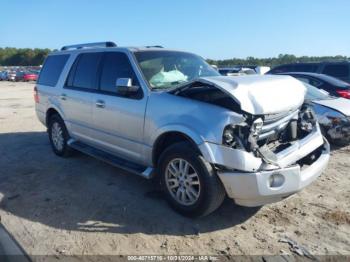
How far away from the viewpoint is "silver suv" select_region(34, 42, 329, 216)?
3.49 metres

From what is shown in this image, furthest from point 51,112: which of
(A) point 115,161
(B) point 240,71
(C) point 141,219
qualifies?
(B) point 240,71

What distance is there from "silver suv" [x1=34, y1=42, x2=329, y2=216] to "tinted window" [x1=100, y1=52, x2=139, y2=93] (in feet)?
0.05

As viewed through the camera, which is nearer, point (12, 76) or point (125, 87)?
point (125, 87)

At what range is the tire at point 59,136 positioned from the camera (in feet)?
20.8

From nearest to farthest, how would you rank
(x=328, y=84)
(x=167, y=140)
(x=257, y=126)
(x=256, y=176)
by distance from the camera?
(x=256, y=176)
(x=257, y=126)
(x=167, y=140)
(x=328, y=84)

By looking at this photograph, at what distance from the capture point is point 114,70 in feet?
16.4

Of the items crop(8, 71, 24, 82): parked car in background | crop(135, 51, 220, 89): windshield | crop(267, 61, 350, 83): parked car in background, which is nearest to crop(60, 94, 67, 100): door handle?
crop(135, 51, 220, 89): windshield

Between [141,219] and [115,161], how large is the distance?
3.69ft

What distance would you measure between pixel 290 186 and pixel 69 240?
7.62 feet

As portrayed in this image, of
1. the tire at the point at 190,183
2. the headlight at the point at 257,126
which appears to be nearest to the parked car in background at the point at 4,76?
the tire at the point at 190,183

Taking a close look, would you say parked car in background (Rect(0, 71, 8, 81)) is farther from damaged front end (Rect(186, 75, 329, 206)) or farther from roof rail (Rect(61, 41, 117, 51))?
damaged front end (Rect(186, 75, 329, 206))

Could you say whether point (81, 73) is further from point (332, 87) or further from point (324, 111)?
point (332, 87)

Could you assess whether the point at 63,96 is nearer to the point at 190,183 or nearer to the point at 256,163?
the point at 190,183

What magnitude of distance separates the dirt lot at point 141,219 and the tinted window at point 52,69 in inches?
72.6
